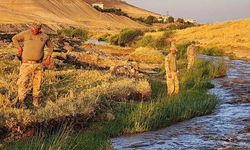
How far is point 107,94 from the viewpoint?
34.1 feet

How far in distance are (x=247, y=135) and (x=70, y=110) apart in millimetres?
4320

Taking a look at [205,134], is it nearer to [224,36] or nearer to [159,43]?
[159,43]

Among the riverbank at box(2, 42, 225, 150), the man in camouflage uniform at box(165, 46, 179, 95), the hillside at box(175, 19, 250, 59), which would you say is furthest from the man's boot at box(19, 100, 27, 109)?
the hillside at box(175, 19, 250, 59)

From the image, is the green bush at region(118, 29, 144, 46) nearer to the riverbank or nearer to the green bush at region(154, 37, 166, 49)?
the green bush at region(154, 37, 166, 49)

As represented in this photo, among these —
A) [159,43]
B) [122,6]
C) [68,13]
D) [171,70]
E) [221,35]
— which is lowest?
[171,70]

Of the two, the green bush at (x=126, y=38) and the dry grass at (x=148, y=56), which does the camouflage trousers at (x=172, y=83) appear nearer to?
the dry grass at (x=148, y=56)

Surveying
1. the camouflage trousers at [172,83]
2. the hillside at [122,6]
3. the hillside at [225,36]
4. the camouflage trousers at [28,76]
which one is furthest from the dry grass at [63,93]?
the hillside at [122,6]

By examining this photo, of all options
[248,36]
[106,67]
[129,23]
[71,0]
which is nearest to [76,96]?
[106,67]

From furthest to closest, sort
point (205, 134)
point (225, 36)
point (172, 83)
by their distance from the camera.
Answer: point (225, 36) → point (172, 83) → point (205, 134)

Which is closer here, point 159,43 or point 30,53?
point 30,53

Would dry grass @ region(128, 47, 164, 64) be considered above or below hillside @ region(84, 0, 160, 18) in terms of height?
below

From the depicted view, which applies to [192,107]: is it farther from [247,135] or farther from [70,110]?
[70,110]

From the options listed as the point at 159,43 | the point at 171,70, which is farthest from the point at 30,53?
the point at 159,43

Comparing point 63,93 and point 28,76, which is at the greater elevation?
point 28,76
